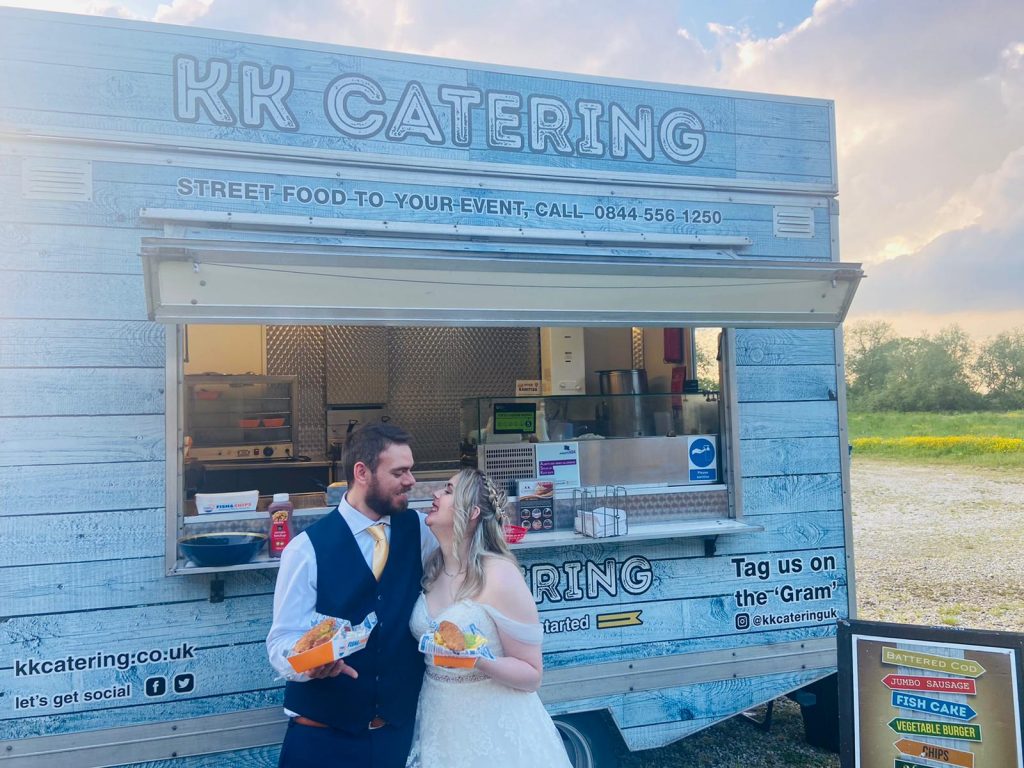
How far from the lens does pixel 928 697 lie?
2969 millimetres

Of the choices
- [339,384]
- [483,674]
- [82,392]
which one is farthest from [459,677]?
[339,384]

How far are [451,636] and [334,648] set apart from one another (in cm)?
31

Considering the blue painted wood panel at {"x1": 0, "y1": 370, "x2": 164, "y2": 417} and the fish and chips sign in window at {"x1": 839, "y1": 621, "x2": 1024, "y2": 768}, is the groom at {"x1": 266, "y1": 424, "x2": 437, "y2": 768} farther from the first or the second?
the fish and chips sign in window at {"x1": 839, "y1": 621, "x2": 1024, "y2": 768}

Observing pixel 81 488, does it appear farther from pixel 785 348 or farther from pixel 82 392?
pixel 785 348

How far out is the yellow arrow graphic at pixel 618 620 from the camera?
3391mm

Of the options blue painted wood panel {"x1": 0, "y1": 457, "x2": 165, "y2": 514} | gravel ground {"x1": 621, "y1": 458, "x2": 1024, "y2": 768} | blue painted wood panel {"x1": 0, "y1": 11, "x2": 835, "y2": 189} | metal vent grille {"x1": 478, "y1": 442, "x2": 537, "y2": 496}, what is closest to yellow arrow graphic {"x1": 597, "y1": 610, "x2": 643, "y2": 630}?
metal vent grille {"x1": 478, "y1": 442, "x2": 537, "y2": 496}

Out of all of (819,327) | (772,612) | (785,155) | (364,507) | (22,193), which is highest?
(785,155)

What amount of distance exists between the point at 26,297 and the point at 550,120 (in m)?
2.28

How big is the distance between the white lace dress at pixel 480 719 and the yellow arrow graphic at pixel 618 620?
45.8 inches

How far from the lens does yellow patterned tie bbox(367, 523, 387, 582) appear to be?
2.27m

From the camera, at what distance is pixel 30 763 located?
2752 mm

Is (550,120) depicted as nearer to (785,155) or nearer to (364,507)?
(785,155)

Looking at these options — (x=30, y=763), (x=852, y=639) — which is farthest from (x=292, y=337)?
(x=852, y=639)

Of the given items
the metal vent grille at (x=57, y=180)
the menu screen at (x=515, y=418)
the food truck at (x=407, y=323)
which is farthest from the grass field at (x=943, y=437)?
the metal vent grille at (x=57, y=180)
